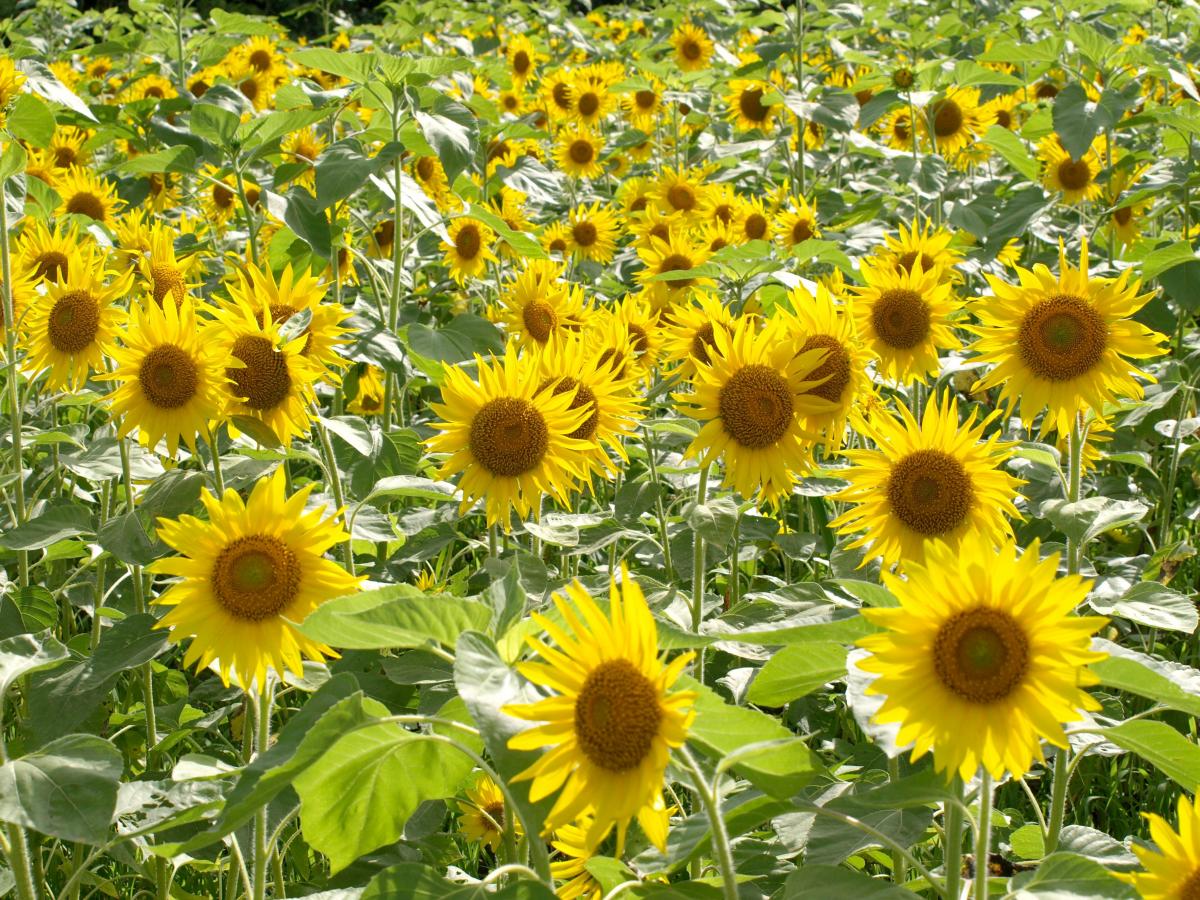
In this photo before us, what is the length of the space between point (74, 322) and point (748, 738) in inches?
80.6

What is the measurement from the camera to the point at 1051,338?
7.88 feet

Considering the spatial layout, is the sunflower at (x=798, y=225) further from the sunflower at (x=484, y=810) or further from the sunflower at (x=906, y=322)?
the sunflower at (x=484, y=810)

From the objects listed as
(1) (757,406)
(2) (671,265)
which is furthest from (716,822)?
(2) (671,265)

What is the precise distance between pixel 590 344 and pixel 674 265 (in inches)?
60.1

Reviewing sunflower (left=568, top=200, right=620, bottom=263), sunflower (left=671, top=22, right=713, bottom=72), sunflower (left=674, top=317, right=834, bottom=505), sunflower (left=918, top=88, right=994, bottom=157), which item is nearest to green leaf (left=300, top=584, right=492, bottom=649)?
sunflower (left=674, top=317, right=834, bottom=505)

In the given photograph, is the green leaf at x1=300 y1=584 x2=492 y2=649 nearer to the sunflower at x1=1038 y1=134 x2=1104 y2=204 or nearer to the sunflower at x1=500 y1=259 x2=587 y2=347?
the sunflower at x1=500 y1=259 x2=587 y2=347

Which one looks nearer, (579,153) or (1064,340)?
(1064,340)

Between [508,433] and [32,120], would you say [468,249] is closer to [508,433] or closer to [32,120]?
[32,120]

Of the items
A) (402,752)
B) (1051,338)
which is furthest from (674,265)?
(402,752)

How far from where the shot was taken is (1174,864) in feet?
4.66

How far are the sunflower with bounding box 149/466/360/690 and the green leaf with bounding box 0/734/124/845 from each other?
0.21 m

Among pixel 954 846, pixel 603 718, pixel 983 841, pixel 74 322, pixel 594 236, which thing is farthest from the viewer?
pixel 594 236

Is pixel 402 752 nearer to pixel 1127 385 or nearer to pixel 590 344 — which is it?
pixel 590 344

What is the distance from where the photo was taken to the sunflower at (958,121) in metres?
5.95
